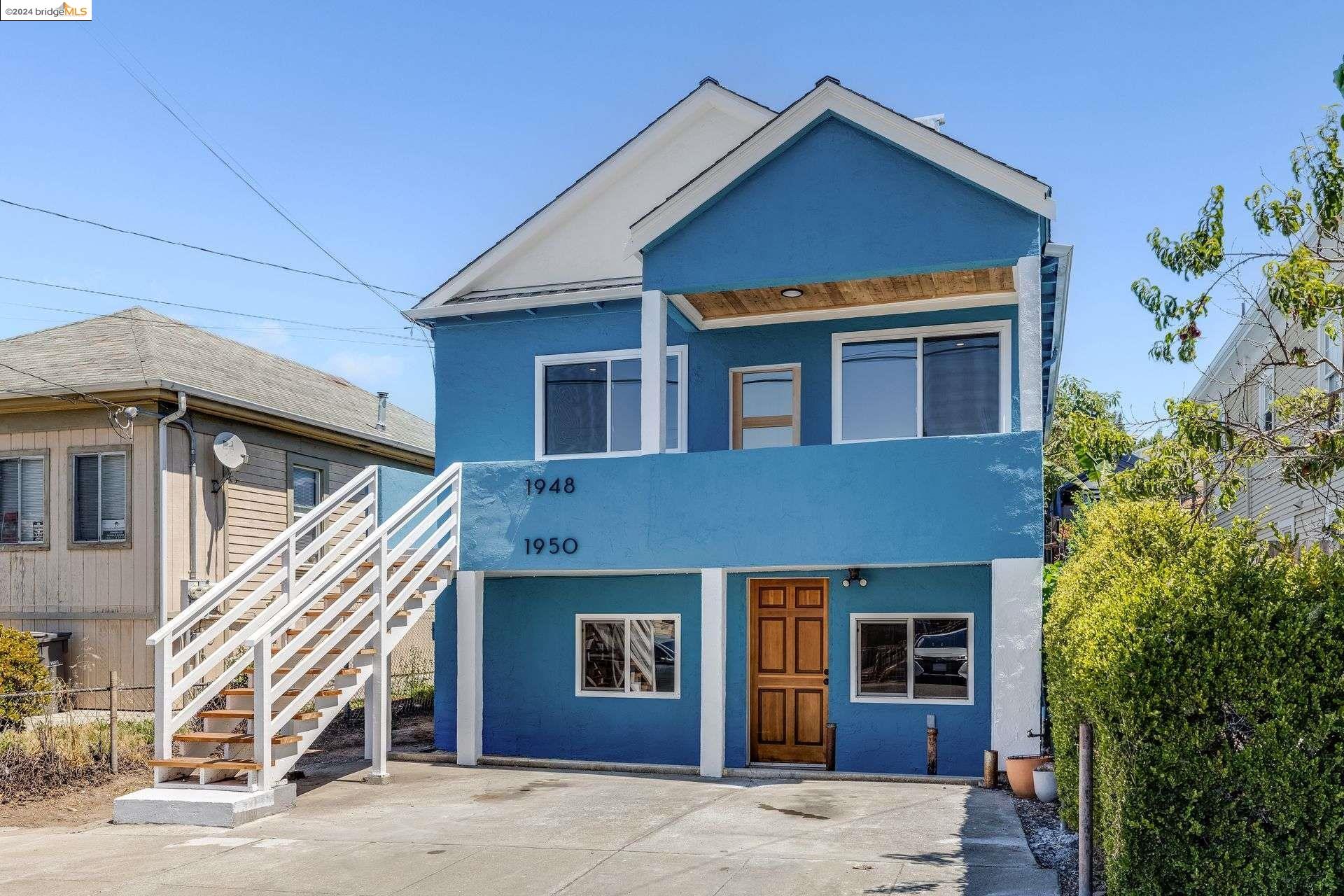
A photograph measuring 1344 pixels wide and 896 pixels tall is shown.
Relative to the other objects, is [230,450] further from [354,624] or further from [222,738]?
[222,738]

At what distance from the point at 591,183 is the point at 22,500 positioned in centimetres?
989

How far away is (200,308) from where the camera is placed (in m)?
22.0

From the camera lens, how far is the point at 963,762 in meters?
12.4

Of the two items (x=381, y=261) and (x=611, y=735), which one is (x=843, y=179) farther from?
(x=381, y=261)

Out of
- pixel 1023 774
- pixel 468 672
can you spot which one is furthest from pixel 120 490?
pixel 1023 774

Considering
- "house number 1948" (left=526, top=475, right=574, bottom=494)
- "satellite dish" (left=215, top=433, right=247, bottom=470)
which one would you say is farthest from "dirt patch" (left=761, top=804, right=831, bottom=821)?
"satellite dish" (left=215, top=433, right=247, bottom=470)

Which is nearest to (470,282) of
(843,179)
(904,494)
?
(843,179)

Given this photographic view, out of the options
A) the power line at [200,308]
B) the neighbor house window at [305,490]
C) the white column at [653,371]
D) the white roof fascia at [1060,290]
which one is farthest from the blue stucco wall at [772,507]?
the neighbor house window at [305,490]

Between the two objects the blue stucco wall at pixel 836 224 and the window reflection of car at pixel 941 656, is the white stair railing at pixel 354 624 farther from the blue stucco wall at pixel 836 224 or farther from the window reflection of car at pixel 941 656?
the window reflection of car at pixel 941 656

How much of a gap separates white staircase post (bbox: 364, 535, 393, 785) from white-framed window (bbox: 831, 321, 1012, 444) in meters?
5.39

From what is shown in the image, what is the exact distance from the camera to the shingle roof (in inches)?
650

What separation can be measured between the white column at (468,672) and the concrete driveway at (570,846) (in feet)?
5.93

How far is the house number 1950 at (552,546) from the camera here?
42.6ft

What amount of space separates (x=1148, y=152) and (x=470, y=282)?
8383mm
